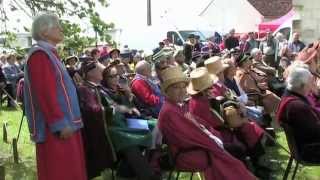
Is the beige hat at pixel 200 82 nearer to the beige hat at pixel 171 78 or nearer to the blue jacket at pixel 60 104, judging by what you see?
the beige hat at pixel 171 78

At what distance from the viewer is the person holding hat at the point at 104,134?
612 centimetres

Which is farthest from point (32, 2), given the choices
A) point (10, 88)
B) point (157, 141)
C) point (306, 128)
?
point (10, 88)

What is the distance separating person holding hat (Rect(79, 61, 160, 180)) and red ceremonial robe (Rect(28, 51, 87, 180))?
2.55 ft

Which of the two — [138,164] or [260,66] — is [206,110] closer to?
[138,164]

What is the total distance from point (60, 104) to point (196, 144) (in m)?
1.31

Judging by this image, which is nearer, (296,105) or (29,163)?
(296,105)

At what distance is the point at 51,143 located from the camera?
16.8 ft

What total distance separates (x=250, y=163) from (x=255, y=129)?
38 centimetres

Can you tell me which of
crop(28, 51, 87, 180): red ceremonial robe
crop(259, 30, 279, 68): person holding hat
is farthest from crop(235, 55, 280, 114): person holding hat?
crop(259, 30, 279, 68): person holding hat

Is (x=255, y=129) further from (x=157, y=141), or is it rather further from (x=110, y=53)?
(x=110, y=53)

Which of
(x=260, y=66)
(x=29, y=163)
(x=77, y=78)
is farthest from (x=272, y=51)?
(x=77, y=78)

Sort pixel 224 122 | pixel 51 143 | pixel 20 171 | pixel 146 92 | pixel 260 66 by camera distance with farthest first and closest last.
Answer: pixel 260 66
pixel 20 171
pixel 146 92
pixel 224 122
pixel 51 143

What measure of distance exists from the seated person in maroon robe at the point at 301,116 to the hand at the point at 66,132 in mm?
2299

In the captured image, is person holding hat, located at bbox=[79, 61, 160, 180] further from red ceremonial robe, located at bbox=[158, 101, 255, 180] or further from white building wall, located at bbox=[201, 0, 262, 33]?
white building wall, located at bbox=[201, 0, 262, 33]
